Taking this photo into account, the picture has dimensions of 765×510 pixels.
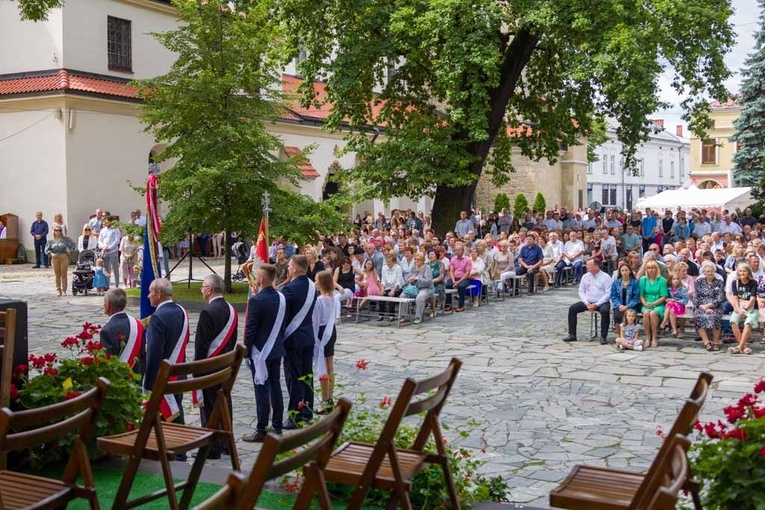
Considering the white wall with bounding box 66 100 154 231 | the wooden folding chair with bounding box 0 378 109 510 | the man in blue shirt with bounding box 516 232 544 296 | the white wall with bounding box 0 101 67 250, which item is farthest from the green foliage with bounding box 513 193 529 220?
the wooden folding chair with bounding box 0 378 109 510

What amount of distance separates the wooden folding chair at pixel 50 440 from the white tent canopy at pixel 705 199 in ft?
123

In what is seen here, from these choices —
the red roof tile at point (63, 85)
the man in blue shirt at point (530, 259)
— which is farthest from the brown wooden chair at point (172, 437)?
the red roof tile at point (63, 85)

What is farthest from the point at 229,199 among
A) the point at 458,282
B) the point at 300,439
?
the point at 300,439

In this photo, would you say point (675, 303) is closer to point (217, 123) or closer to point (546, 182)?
point (217, 123)

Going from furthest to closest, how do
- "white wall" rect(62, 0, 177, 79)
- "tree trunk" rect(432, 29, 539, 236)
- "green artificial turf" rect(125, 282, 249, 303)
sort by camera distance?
"white wall" rect(62, 0, 177, 79) → "tree trunk" rect(432, 29, 539, 236) → "green artificial turf" rect(125, 282, 249, 303)

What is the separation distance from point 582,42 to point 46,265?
18203mm

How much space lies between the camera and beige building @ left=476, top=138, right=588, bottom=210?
57.9 m

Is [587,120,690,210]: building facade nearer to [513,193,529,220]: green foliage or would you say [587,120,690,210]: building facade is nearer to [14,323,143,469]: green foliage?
[513,193,529,220]: green foliage

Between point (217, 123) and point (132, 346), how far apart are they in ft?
41.3

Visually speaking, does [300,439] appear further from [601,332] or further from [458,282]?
[458,282]

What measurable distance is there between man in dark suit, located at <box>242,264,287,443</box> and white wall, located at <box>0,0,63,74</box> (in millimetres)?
26287

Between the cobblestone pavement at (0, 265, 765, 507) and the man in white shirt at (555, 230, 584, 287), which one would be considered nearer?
the cobblestone pavement at (0, 265, 765, 507)

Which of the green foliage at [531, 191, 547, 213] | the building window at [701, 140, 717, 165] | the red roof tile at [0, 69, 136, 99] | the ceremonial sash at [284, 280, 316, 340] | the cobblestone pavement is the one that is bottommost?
the cobblestone pavement

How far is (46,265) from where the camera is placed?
1198 inches
